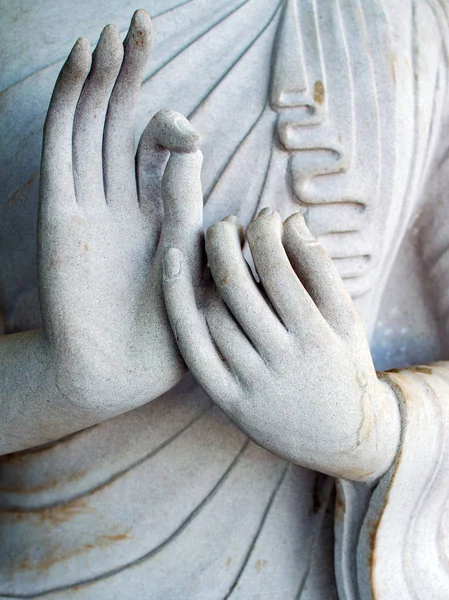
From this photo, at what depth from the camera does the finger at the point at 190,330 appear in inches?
32.2

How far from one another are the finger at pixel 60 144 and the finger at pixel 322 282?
0.87 feet

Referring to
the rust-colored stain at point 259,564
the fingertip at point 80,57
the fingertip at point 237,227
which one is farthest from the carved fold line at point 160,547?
the fingertip at point 80,57

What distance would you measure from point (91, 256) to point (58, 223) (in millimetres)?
52

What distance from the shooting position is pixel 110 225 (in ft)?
2.77

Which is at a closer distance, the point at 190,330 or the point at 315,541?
the point at 190,330

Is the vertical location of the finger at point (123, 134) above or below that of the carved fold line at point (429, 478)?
above

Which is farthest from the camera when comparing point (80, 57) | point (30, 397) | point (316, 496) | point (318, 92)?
point (316, 496)

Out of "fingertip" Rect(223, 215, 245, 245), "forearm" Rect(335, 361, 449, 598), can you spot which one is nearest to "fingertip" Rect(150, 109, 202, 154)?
"fingertip" Rect(223, 215, 245, 245)

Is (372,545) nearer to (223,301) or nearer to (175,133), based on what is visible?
(223,301)

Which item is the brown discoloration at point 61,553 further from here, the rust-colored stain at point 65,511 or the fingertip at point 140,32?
the fingertip at point 140,32

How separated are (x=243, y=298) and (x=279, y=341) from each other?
63mm

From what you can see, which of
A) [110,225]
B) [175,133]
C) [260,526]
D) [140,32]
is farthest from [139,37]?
[260,526]

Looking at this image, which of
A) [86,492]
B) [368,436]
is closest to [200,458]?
[86,492]

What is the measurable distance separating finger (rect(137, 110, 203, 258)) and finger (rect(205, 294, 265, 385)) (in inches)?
3.8
